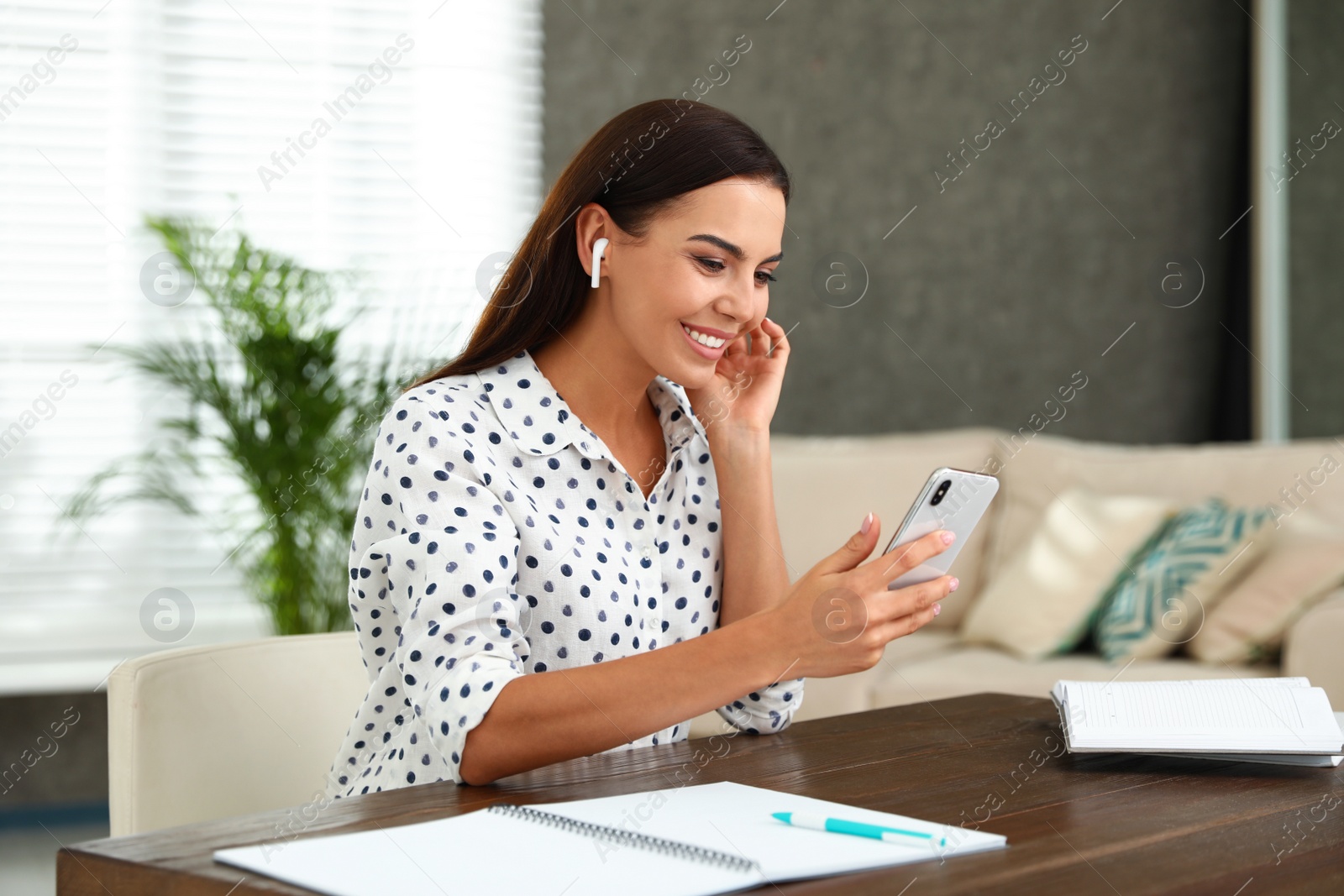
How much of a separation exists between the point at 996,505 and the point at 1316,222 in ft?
5.25

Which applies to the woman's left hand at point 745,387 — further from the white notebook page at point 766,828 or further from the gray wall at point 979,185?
the gray wall at point 979,185

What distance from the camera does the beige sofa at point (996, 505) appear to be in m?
2.54

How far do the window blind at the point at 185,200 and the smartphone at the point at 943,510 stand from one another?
7.37 ft

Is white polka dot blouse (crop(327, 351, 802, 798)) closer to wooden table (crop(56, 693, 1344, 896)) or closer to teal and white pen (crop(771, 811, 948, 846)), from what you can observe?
wooden table (crop(56, 693, 1344, 896))

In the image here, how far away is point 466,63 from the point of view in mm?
3715

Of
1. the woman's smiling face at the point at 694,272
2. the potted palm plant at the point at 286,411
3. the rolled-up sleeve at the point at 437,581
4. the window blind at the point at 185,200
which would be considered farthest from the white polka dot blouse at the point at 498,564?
the window blind at the point at 185,200

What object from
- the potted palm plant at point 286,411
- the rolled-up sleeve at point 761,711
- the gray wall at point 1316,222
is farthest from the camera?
the gray wall at point 1316,222

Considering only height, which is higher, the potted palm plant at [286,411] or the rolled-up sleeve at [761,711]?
the potted palm plant at [286,411]

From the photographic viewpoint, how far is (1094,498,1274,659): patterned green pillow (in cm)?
259

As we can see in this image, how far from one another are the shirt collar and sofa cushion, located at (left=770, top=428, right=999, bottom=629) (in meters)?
1.77

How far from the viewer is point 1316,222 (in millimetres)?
3920

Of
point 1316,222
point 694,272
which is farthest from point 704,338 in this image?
point 1316,222

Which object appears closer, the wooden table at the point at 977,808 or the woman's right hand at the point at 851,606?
the wooden table at the point at 977,808

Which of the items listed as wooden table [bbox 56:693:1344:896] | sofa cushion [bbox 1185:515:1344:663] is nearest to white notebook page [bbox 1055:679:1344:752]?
wooden table [bbox 56:693:1344:896]
